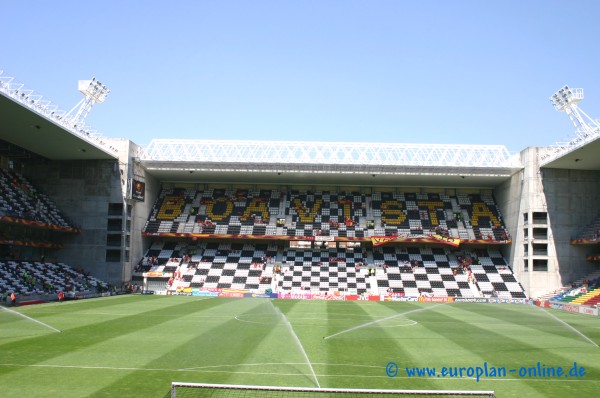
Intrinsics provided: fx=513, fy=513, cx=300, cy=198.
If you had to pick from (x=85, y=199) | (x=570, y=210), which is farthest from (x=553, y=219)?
(x=85, y=199)

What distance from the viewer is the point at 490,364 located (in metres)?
16.0

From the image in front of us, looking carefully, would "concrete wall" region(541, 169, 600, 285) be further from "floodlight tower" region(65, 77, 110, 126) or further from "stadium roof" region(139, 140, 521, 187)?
"floodlight tower" region(65, 77, 110, 126)

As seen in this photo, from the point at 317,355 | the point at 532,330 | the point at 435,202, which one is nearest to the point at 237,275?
the point at 435,202

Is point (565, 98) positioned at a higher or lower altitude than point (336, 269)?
higher

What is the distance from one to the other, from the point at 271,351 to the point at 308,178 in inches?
1614

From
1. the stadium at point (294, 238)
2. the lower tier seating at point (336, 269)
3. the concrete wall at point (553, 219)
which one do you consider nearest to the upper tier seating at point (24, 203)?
the stadium at point (294, 238)

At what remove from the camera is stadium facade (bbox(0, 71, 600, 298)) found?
48000 mm

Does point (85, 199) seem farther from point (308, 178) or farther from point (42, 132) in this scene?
point (308, 178)

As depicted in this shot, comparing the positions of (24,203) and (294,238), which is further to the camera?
(294,238)

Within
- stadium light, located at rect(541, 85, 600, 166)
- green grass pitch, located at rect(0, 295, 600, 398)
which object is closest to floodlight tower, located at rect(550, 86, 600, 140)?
stadium light, located at rect(541, 85, 600, 166)

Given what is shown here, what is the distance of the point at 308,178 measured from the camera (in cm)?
5753

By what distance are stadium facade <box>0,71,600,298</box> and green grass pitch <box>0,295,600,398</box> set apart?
67.1 ft

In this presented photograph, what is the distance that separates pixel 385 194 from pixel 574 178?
20.1 m

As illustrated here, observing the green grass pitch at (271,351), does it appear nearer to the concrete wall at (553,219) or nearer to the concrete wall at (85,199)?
the concrete wall at (553,219)
